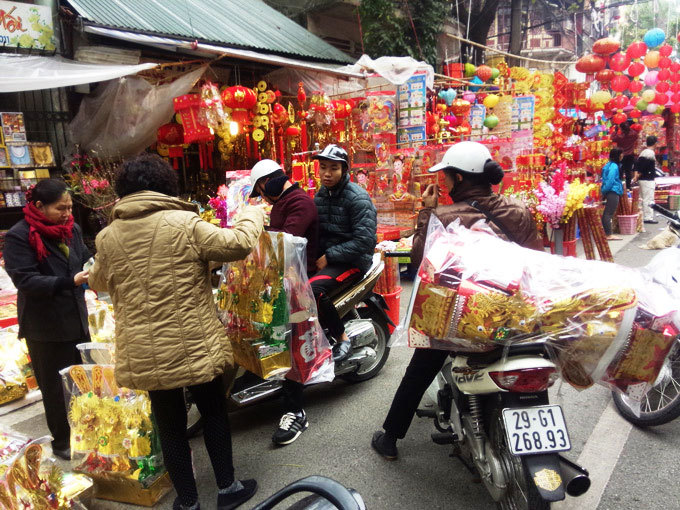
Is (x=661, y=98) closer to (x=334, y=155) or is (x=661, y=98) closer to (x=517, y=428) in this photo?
(x=334, y=155)

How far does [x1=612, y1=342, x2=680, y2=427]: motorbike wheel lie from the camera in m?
3.06

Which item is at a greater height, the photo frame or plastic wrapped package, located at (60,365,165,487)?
the photo frame

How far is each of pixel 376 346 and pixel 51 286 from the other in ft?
8.23

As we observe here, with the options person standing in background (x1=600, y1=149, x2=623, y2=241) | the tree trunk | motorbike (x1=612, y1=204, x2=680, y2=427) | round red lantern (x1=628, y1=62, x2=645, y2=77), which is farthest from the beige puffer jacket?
the tree trunk

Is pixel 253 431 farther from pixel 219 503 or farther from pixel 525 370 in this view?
pixel 525 370

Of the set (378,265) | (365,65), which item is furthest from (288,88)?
(378,265)

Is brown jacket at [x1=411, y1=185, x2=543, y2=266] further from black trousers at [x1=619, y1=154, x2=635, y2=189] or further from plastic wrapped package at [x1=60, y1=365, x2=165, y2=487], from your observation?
black trousers at [x1=619, y1=154, x2=635, y2=189]

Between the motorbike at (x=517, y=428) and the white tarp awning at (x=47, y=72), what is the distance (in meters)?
5.35

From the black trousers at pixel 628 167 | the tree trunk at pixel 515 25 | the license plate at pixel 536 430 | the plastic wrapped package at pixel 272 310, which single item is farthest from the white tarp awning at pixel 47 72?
the tree trunk at pixel 515 25

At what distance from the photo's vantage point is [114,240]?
229cm

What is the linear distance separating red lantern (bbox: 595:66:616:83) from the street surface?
9.54m

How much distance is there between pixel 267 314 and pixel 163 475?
43.2 inches

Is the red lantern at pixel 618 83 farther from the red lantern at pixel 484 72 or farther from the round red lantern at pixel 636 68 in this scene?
the red lantern at pixel 484 72

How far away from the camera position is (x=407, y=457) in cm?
301
